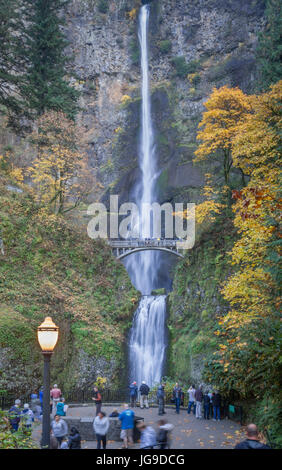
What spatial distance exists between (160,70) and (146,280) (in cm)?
3210

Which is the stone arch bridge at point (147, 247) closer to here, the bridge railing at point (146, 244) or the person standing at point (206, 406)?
the bridge railing at point (146, 244)

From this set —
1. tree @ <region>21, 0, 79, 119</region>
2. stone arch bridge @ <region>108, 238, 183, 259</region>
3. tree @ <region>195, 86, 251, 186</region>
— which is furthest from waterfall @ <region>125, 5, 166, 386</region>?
tree @ <region>21, 0, 79, 119</region>

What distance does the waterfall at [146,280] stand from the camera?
28.6 metres

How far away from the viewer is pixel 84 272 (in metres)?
31.9

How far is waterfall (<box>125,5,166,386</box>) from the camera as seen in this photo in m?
28.6

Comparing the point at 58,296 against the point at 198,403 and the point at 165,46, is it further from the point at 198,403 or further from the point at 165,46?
the point at 165,46

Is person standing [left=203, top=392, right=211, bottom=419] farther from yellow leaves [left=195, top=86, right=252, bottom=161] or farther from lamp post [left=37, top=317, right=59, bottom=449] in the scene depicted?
yellow leaves [left=195, top=86, right=252, bottom=161]

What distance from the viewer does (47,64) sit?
3388 cm

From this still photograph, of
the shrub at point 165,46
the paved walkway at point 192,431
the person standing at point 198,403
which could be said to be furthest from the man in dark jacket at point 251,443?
the shrub at point 165,46

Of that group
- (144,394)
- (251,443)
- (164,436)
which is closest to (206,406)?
(144,394)

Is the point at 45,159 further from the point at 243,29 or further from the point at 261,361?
the point at 243,29

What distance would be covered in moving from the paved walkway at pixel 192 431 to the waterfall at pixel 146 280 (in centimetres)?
934

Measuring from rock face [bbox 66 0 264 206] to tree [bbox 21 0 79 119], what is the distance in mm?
18080
